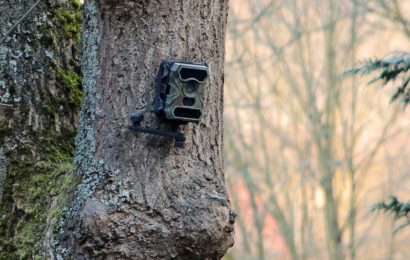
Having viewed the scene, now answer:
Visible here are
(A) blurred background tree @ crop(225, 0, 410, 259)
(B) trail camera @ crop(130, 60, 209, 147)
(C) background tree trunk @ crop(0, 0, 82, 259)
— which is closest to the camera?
(B) trail camera @ crop(130, 60, 209, 147)

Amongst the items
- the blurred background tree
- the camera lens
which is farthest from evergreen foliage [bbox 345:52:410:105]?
the blurred background tree

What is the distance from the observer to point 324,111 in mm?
9336

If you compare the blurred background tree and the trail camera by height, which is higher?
the blurred background tree

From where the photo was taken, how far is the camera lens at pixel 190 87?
8.68 ft

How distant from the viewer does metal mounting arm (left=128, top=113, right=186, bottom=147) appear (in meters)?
2.65

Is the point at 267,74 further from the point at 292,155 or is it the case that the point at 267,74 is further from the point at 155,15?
the point at 155,15

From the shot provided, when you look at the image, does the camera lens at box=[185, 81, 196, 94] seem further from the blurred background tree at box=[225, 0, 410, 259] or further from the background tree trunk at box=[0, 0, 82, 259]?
the blurred background tree at box=[225, 0, 410, 259]

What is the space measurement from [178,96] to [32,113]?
904 mm

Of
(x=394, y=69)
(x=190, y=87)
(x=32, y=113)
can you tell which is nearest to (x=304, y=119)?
(x=394, y=69)

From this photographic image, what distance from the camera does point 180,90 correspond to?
2629 mm

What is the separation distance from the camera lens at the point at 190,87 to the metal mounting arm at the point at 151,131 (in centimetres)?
14

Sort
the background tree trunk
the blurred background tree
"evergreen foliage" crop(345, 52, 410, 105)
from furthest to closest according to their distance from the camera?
the blurred background tree, "evergreen foliage" crop(345, 52, 410, 105), the background tree trunk

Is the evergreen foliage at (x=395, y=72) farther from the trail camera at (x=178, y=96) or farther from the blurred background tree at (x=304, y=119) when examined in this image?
the blurred background tree at (x=304, y=119)

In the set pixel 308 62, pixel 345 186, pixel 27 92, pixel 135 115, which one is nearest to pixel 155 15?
pixel 135 115
